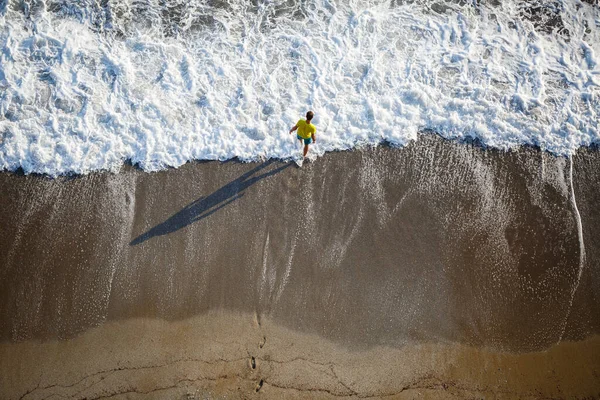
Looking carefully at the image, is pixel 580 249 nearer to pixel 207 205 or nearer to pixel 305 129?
pixel 305 129

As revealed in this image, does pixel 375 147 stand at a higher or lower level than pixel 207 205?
higher

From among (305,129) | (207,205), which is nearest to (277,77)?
(305,129)

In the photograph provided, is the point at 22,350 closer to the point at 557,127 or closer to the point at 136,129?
the point at 136,129

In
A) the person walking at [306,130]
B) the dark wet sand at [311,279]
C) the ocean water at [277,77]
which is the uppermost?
the ocean water at [277,77]

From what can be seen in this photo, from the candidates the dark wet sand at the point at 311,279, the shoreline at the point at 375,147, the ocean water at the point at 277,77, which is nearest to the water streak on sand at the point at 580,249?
the dark wet sand at the point at 311,279

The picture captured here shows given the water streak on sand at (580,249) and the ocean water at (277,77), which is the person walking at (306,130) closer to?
the ocean water at (277,77)

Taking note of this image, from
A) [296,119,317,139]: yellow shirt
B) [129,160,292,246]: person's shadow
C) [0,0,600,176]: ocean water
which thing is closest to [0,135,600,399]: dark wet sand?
[129,160,292,246]: person's shadow

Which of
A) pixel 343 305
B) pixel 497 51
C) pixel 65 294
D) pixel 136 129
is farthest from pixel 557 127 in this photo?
pixel 65 294
